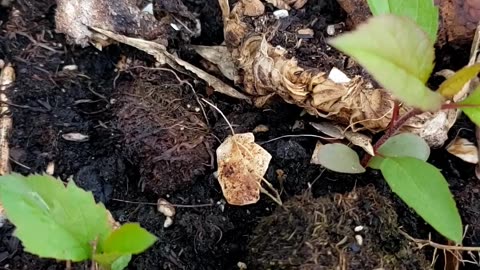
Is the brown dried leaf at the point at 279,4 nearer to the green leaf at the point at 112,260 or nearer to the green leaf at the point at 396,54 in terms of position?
the green leaf at the point at 396,54

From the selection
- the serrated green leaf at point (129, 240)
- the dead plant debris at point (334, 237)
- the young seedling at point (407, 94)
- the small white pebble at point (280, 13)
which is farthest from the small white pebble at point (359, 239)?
the small white pebble at point (280, 13)

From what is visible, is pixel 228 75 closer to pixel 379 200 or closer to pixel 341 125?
pixel 341 125

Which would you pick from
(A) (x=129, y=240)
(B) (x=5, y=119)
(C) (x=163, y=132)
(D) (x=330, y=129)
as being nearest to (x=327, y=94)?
(D) (x=330, y=129)

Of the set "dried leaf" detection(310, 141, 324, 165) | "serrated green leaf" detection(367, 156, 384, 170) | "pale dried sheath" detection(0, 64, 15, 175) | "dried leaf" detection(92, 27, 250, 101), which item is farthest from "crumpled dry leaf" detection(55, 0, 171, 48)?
"serrated green leaf" detection(367, 156, 384, 170)

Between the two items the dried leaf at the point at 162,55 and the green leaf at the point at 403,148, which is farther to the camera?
the dried leaf at the point at 162,55

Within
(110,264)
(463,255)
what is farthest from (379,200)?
(110,264)

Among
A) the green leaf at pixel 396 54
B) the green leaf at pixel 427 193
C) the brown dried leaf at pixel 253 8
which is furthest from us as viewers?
the brown dried leaf at pixel 253 8

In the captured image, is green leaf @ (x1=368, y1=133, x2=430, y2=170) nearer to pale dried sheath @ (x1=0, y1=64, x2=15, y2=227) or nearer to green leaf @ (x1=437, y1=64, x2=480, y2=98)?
green leaf @ (x1=437, y1=64, x2=480, y2=98)

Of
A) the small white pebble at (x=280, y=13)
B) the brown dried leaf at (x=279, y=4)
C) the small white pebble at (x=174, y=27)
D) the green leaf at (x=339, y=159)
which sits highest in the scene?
the brown dried leaf at (x=279, y=4)
